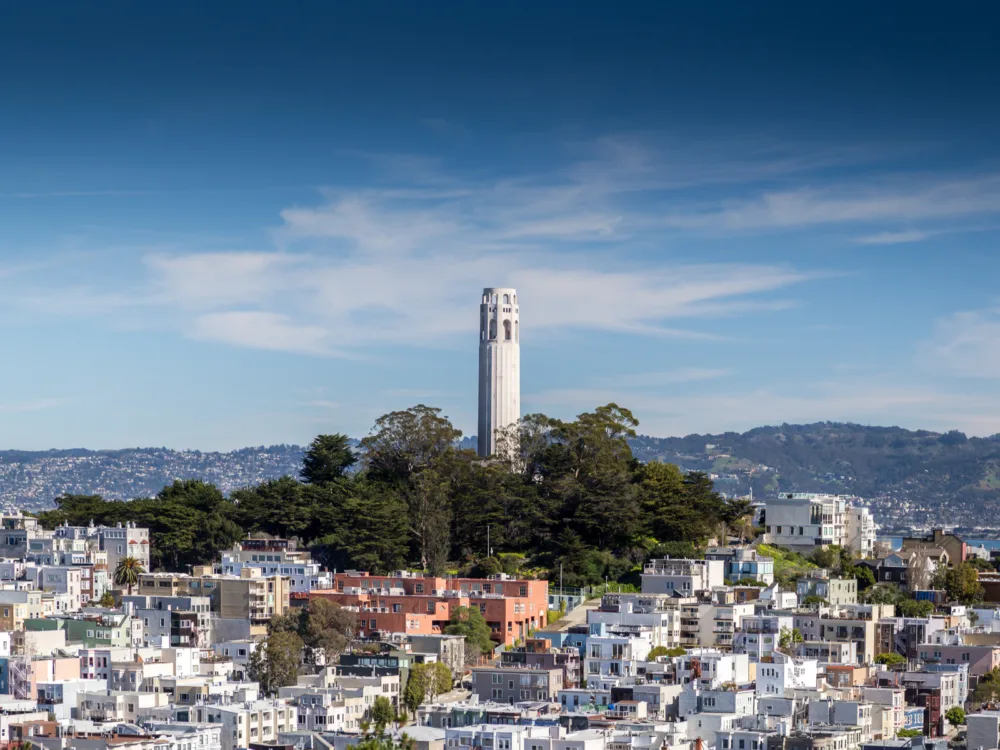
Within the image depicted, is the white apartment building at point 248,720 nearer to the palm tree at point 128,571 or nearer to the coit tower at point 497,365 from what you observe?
the palm tree at point 128,571

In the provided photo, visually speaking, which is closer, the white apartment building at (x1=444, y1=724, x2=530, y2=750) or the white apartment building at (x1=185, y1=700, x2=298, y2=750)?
the white apartment building at (x1=444, y1=724, x2=530, y2=750)

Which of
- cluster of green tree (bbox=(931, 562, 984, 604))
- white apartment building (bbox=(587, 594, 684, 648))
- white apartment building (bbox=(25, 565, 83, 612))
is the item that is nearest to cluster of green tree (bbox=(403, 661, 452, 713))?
white apartment building (bbox=(587, 594, 684, 648))

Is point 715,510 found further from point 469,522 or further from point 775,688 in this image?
point 775,688

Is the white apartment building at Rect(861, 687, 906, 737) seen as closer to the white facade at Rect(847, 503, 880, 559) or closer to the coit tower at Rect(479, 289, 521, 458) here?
the white facade at Rect(847, 503, 880, 559)

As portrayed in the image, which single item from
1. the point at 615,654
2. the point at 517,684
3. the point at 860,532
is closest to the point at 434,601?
the point at 615,654

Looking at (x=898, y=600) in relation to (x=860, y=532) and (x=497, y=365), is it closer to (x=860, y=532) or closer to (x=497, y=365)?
(x=860, y=532)

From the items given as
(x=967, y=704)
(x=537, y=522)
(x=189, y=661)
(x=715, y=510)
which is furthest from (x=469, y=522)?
(x=967, y=704)
